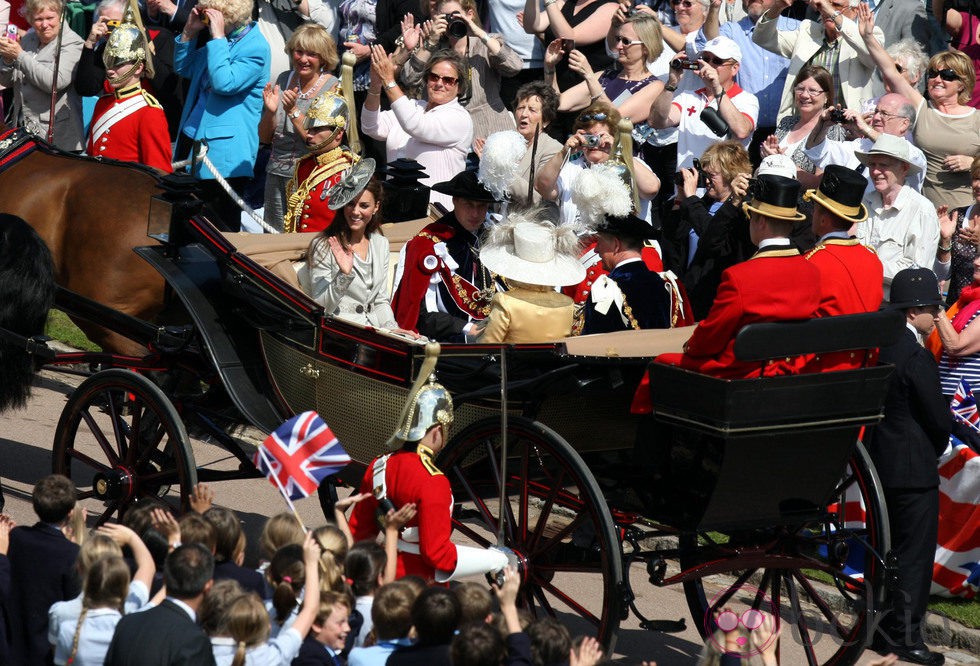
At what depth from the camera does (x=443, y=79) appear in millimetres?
9742

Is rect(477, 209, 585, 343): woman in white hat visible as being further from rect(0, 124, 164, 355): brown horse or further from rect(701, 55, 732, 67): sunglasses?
rect(701, 55, 732, 67): sunglasses

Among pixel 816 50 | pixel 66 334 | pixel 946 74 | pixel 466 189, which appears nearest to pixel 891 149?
pixel 946 74

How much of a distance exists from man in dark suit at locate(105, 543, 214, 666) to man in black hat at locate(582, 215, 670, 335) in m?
2.50

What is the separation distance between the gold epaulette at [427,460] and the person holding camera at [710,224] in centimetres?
303

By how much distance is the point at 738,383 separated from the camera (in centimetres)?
560

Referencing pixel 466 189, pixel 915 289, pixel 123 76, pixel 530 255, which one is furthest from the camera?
Answer: pixel 123 76

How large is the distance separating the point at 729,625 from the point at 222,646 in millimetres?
1661

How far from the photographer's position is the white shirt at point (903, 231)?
8.65 m

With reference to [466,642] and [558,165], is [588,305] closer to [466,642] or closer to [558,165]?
[558,165]

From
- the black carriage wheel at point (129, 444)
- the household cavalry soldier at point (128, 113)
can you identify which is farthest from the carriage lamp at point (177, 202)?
the household cavalry soldier at point (128, 113)

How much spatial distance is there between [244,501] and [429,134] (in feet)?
8.81

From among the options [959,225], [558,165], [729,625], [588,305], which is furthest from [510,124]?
[729,625]

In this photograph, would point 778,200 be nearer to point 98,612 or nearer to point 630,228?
point 630,228

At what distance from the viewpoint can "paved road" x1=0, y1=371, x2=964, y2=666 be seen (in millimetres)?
7008
